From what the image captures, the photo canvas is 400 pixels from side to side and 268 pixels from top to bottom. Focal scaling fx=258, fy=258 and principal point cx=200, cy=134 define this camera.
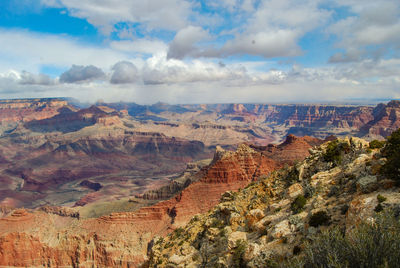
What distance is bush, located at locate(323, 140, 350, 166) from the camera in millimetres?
31031

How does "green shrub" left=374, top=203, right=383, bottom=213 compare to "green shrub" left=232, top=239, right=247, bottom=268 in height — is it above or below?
above

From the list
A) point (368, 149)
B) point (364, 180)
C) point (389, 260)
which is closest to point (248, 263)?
point (389, 260)

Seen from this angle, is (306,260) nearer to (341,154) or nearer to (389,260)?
(389,260)

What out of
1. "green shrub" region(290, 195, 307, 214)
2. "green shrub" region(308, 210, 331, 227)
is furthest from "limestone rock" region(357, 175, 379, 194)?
"green shrub" region(290, 195, 307, 214)

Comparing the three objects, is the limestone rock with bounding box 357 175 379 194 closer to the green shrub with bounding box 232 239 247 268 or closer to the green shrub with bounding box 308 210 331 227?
the green shrub with bounding box 308 210 331 227

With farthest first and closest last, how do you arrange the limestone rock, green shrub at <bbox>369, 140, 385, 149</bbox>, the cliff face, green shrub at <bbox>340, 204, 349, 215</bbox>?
the cliff face → green shrub at <bbox>369, 140, 385, 149</bbox> → the limestone rock → green shrub at <bbox>340, 204, 349, 215</bbox>

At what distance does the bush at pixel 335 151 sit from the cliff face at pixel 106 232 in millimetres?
53162

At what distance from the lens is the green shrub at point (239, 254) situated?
744 inches

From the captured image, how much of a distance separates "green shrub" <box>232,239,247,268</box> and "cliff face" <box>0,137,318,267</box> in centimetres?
5801

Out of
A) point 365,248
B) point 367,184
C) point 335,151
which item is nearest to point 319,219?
point 367,184

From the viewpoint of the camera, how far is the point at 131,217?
79812mm

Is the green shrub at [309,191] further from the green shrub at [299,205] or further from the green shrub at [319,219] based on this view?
the green shrub at [319,219]

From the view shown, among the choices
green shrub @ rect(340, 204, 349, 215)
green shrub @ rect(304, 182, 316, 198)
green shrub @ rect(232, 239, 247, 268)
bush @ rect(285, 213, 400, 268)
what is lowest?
green shrub @ rect(232, 239, 247, 268)

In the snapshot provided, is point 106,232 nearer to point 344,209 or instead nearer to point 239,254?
point 239,254
